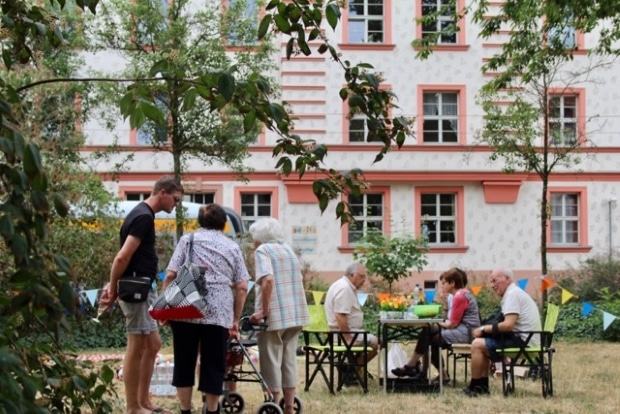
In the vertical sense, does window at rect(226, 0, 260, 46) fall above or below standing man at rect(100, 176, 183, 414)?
above

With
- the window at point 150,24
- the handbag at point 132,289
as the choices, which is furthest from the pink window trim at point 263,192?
the handbag at point 132,289

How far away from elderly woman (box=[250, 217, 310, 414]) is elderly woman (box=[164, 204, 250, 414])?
1.53 ft

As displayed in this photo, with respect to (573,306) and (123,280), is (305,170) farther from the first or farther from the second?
(573,306)

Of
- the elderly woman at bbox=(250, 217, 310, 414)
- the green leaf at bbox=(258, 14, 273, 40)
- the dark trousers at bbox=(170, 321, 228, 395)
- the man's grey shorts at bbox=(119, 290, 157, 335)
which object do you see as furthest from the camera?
the elderly woman at bbox=(250, 217, 310, 414)

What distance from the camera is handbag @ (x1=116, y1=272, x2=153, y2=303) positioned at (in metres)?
6.87

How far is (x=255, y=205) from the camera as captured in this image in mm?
27922

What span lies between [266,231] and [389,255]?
11790 millimetres

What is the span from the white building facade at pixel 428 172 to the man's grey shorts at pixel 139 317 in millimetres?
19976

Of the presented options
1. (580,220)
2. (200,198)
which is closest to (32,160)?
(200,198)

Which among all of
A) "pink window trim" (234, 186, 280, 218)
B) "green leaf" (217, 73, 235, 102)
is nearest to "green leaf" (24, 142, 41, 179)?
"green leaf" (217, 73, 235, 102)

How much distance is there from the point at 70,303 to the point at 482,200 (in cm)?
2650

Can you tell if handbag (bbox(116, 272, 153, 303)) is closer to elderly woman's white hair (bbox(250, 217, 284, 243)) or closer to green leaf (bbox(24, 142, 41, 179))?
elderly woman's white hair (bbox(250, 217, 284, 243))

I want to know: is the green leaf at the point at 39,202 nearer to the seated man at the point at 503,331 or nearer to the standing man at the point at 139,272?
the standing man at the point at 139,272

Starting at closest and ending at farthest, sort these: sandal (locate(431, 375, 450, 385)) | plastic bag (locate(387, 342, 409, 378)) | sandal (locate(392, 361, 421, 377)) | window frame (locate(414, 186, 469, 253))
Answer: sandal (locate(431, 375, 450, 385))
sandal (locate(392, 361, 421, 377))
plastic bag (locate(387, 342, 409, 378))
window frame (locate(414, 186, 469, 253))
